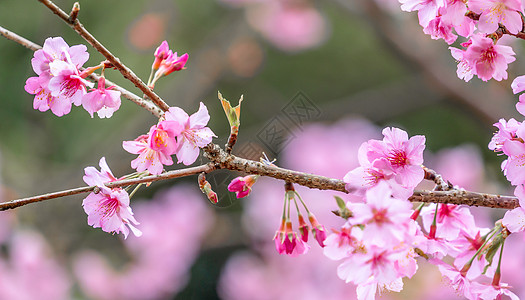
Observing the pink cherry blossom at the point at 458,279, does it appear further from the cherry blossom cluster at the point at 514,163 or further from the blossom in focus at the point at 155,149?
the blossom in focus at the point at 155,149

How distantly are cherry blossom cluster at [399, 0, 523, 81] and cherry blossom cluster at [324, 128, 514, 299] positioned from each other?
0.12m

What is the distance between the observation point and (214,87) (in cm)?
256

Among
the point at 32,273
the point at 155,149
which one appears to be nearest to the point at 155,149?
the point at 155,149

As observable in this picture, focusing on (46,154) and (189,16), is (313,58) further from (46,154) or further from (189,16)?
(46,154)

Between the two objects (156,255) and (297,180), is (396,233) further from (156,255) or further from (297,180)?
(156,255)

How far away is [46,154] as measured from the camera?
2346 millimetres

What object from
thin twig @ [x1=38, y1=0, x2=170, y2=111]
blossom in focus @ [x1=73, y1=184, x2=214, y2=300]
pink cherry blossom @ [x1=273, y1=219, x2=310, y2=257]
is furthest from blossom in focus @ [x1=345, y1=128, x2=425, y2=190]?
blossom in focus @ [x1=73, y1=184, x2=214, y2=300]

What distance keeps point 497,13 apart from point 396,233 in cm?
23

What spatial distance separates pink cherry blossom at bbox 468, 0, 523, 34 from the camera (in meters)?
0.51

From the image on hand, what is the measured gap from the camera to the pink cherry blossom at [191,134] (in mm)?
531

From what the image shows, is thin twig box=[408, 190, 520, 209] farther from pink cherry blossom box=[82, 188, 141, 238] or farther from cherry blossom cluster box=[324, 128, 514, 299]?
pink cherry blossom box=[82, 188, 141, 238]

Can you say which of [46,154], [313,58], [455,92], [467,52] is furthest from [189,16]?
[467,52]

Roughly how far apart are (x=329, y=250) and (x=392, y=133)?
137mm

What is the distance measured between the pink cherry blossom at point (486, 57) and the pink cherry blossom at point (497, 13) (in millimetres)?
36
